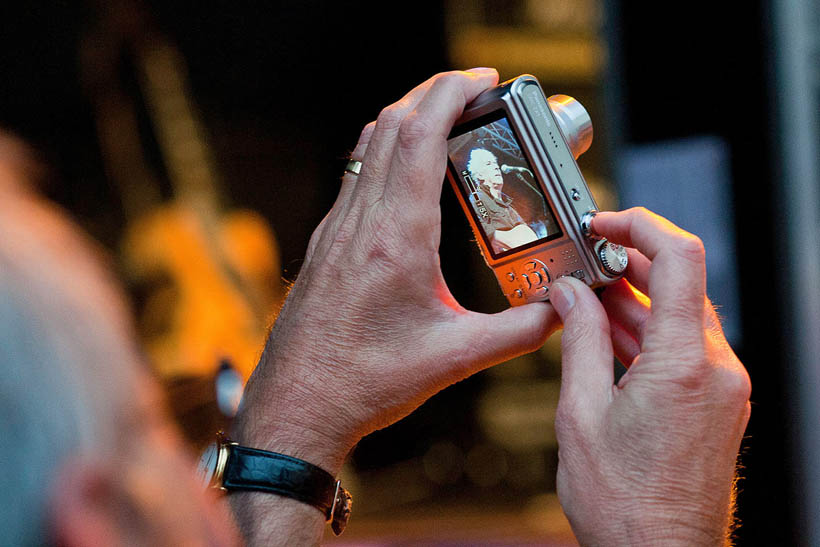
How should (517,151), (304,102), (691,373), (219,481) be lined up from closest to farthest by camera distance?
(691,373) → (219,481) → (517,151) → (304,102)

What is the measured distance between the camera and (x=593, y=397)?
0.88 m

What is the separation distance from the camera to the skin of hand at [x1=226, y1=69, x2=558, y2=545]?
3.26 ft

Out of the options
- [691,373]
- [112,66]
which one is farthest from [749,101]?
[112,66]

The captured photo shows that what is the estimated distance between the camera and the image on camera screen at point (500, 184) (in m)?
1.07

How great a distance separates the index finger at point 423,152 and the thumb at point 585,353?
22 cm

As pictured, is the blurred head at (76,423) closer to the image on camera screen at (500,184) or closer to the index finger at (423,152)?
the index finger at (423,152)

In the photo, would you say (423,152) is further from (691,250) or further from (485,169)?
(691,250)

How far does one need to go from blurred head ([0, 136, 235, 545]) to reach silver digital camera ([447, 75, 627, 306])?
2.36 ft

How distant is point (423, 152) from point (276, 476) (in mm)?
439

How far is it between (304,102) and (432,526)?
7.81 ft

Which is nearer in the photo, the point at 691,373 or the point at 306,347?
the point at 691,373

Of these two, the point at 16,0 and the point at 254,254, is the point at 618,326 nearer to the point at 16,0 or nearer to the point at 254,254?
the point at 254,254

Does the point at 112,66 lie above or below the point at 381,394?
above

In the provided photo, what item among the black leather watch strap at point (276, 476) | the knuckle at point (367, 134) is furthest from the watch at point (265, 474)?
→ the knuckle at point (367, 134)
